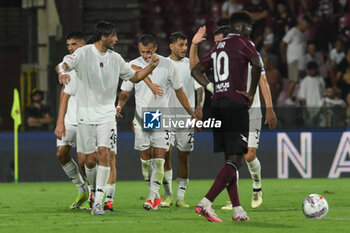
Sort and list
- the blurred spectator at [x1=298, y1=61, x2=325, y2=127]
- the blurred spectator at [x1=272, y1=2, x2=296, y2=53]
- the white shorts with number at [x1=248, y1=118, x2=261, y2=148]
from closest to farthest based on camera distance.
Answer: the white shorts with number at [x1=248, y1=118, x2=261, y2=148] → the blurred spectator at [x1=298, y1=61, x2=325, y2=127] → the blurred spectator at [x1=272, y1=2, x2=296, y2=53]

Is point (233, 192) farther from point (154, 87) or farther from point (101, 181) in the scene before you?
point (154, 87)

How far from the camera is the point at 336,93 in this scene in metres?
17.5

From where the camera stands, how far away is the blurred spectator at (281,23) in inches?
755

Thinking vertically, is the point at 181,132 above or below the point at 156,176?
above

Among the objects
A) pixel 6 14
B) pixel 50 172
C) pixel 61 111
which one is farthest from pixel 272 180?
pixel 6 14

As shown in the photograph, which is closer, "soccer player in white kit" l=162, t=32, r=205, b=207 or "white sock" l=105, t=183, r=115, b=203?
"white sock" l=105, t=183, r=115, b=203

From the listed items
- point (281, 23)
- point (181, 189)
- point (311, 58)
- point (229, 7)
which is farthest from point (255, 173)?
point (229, 7)

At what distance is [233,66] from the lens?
830cm

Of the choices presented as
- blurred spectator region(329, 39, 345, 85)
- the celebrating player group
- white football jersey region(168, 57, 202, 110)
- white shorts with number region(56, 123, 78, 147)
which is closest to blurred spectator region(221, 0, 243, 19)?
blurred spectator region(329, 39, 345, 85)

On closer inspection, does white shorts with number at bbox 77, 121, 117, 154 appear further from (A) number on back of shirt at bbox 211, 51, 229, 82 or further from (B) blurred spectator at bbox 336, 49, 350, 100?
(B) blurred spectator at bbox 336, 49, 350, 100

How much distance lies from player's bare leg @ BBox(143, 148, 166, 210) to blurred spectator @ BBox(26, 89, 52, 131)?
5763mm

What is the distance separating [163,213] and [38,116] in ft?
23.3

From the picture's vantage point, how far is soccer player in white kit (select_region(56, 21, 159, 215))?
941cm

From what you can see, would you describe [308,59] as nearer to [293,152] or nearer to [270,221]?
[293,152]
